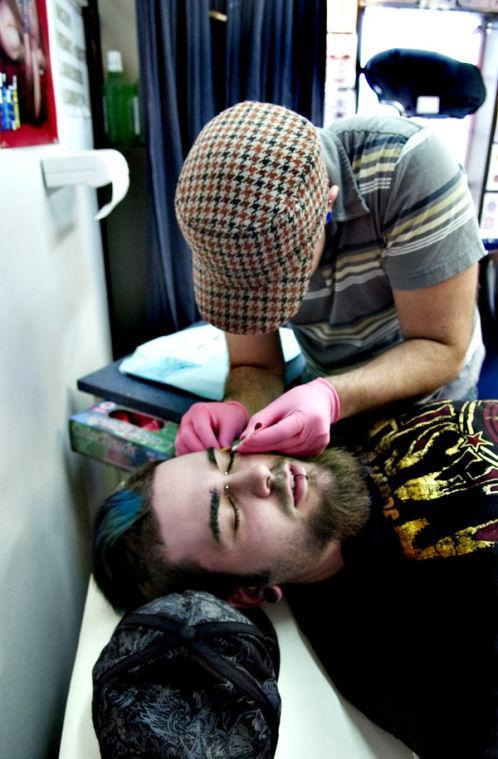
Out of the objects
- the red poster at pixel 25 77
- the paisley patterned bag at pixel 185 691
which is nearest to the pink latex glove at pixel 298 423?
the paisley patterned bag at pixel 185 691

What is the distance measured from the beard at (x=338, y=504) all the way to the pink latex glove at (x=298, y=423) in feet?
0.21

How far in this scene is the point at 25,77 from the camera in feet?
3.83

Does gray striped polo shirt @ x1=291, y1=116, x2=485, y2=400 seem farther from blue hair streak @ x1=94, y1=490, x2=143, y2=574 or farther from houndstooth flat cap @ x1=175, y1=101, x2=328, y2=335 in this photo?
blue hair streak @ x1=94, y1=490, x2=143, y2=574

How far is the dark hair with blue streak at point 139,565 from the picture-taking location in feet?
3.59

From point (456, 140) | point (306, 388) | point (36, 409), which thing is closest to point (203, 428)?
point (306, 388)

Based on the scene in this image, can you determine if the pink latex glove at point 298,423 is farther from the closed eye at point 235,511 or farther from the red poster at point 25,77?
the red poster at point 25,77

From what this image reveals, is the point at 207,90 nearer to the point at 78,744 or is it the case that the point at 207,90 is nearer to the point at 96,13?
the point at 96,13

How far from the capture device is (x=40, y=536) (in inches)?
50.0

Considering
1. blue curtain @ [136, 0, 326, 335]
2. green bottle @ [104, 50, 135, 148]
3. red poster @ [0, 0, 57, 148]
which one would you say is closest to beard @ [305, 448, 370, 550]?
red poster @ [0, 0, 57, 148]

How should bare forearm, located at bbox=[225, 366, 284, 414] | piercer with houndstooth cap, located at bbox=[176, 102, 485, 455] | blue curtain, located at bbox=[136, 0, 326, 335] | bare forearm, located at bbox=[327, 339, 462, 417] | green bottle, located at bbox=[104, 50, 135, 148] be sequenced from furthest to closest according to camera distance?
green bottle, located at bbox=[104, 50, 135, 148] → blue curtain, located at bbox=[136, 0, 326, 335] → bare forearm, located at bbox=[225, 366, 284, 414] → bare forearm, located at bbox=[327, 339, 462, 417] → piercer with houndstooth cap, located at bbox=[176, 102, 485, 455]

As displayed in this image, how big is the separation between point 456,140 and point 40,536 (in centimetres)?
240

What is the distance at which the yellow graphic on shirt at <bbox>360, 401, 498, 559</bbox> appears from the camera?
3.27ft

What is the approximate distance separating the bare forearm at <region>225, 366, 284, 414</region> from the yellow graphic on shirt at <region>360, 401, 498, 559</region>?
1.09 ft

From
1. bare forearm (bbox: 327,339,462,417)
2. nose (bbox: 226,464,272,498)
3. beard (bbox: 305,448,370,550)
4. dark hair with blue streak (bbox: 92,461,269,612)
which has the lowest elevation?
dark hair with blue streak (bbox: 92,461,269,612)
